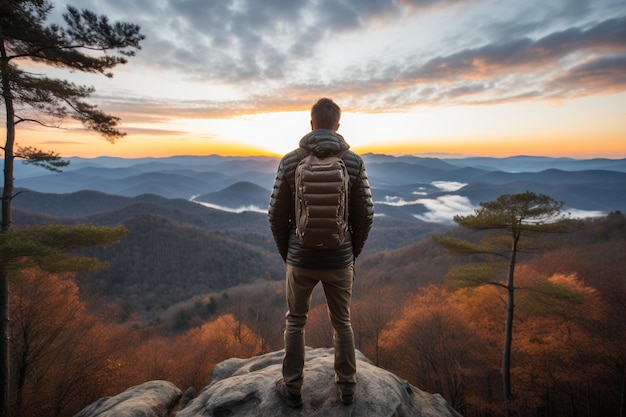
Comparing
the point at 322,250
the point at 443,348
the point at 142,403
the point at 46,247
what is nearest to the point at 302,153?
the point at 322,250

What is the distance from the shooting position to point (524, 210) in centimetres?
1008

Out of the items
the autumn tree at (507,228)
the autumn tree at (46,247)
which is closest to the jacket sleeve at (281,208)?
the autumn tree at (46,247)

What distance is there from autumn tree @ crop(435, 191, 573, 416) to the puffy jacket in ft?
28.5

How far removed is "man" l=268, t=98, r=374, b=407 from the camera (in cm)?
344

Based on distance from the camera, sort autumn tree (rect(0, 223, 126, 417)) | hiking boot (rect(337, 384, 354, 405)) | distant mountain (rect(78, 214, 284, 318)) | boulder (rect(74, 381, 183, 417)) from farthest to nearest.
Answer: distant mountain (rect(78, 214, 284, 318)) < autumn tree (rect(0, 223, 126, 417)) < boulder (rect(74, 381, 183, 417)) < hiking boot (rect(337, 384, 354, 405))

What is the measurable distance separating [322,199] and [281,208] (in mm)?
699

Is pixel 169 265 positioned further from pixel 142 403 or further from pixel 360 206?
pixel 360 206

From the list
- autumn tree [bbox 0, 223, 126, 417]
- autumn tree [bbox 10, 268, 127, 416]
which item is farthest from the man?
autumn tree [bbox 10, 268, 127, 416]

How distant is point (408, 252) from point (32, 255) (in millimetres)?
84355

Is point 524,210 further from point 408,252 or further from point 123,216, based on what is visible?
point 123,216

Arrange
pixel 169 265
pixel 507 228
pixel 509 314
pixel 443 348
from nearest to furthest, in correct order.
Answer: pixel 507 228 → pixel 509 314 → pixel 443 348 → pixel 169 265

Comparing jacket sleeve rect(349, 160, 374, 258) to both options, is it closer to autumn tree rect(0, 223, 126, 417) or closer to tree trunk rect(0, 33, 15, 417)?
autumn tree rect(0, 223, 126, 417)

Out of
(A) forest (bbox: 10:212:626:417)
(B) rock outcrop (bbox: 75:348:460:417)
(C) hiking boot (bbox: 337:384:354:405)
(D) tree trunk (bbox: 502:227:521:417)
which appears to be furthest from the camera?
(A) forest (bbox: 10:212:626:417)

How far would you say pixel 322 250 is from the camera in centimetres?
345
